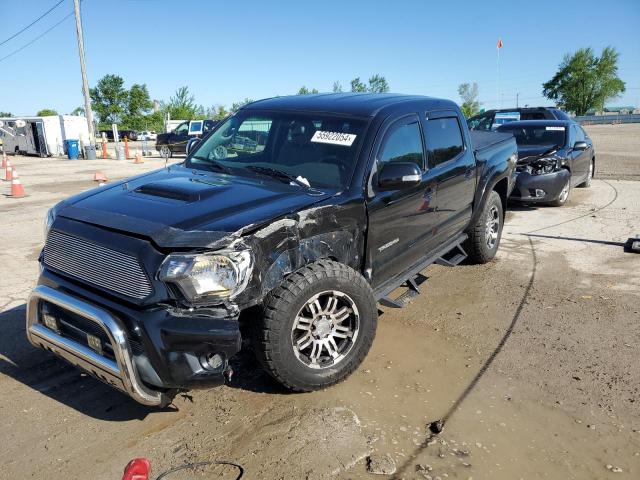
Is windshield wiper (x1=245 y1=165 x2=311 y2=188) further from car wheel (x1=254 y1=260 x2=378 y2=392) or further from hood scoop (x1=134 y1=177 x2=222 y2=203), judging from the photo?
car wheel (x1=254 y1=260 x2=378 y2=392)

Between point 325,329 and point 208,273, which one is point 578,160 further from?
point 208,273

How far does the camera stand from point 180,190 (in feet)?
10.4

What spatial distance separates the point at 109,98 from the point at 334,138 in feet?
281

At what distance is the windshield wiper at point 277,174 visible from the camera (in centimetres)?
347

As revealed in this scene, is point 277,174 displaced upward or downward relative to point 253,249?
upward

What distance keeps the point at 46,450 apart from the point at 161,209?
1468mm

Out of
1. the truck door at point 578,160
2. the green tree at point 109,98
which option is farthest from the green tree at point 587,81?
the truck door at point 578,160

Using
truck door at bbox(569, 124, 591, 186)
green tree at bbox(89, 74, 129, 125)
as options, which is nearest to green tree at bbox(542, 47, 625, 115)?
green tree at bbox(89, 74, 129, 125)

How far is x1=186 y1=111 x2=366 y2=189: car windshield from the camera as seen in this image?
357 centimetres

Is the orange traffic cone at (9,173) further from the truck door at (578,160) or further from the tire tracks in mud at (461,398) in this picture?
the truck door at (578,160)

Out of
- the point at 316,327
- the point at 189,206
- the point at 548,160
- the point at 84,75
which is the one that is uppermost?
the point at 84,75

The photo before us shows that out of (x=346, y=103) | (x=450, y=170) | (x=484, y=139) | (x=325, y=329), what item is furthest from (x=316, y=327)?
(x=484, y=139)

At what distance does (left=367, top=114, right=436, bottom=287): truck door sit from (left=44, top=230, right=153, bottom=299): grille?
162cm

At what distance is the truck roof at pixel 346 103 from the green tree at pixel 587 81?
96158 millimetres
